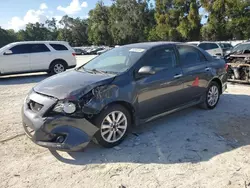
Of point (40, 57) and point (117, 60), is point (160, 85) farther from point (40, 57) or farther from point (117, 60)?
point (40, 57)

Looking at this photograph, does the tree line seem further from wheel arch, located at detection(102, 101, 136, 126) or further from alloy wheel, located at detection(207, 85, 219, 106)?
wheel arch, located at detection(102, 101, 136, 126)

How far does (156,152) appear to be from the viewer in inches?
148

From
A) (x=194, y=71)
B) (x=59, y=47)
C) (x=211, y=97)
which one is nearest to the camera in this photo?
(x=194, y=71)

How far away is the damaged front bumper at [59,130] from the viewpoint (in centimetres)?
344

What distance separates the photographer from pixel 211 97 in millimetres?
5738

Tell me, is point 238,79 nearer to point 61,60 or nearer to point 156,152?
point 156,152

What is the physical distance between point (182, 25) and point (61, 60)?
29644 millimetres

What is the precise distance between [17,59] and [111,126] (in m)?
9.05

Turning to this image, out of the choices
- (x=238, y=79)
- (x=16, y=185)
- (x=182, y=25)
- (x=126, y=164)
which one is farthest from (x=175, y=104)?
(x=182, y=25)

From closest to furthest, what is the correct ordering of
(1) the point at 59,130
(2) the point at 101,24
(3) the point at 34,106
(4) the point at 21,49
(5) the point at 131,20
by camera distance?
(1) the point at 59,130, (3) the point at 34,106, (4) the point at 21,49, (5) the point at 131,20, (2) the point at 101,24

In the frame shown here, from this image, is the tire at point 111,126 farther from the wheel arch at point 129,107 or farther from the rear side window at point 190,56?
the rear side window at point 190,56

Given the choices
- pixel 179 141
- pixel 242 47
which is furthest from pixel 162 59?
pixel 242 47

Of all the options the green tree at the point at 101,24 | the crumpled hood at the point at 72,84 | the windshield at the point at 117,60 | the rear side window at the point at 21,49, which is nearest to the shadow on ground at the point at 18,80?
the rear side window at the point at 21,49

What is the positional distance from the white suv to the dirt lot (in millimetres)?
7051
